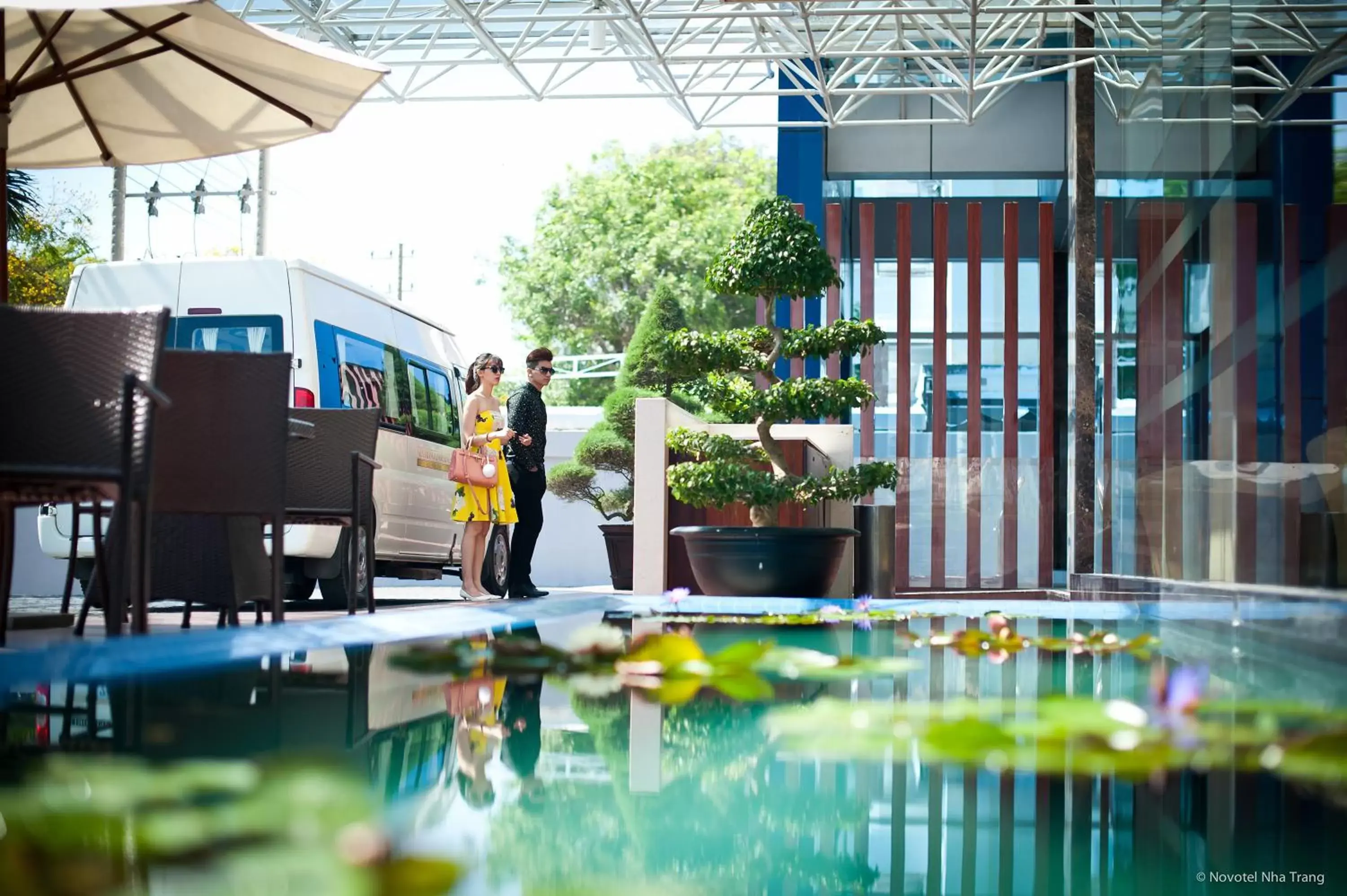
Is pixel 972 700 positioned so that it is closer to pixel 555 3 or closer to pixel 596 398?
pixel 555 3

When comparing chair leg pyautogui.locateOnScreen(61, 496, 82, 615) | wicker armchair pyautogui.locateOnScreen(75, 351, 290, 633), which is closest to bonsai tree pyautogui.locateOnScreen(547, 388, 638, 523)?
chair leg pyautogui.locateOnScreen(61, 496, 82, 615)

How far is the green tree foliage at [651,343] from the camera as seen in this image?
12.4 m

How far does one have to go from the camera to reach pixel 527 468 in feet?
24.3

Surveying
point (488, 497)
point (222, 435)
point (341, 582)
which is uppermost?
point (222, 435)

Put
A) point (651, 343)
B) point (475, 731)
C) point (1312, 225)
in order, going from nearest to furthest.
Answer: point (475, 731) < point (1312, 225) < point (651, 343)

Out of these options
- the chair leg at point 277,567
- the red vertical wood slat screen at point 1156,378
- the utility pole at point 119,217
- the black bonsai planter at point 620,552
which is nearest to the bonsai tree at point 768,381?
the red vertical wood slat screen at point 1156,378

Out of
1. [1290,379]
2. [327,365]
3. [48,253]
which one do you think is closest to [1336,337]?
[1290,379]

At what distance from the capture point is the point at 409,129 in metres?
42.4

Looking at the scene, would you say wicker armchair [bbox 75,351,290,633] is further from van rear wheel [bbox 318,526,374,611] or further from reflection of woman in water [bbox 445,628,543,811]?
van rear wheel [bbox 318,526,374,611]

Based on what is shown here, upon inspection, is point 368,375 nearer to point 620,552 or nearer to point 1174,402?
point 1174,402

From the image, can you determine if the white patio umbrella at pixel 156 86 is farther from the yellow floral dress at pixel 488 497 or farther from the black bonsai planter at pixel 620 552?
the black bonsai planter at pixel 620 552

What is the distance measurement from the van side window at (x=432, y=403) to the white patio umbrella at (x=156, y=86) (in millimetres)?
2883

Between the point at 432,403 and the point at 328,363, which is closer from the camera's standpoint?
the point at 328,363

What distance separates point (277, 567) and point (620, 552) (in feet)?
27.1
